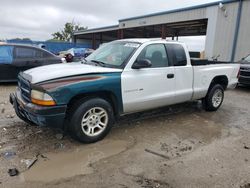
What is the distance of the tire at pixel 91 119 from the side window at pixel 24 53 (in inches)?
239

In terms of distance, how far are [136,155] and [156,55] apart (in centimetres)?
222

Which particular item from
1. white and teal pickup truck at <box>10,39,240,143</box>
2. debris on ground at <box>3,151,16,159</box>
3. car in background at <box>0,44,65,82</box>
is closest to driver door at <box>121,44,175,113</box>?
white and teal pickup truck at <box>10,39,240,143</box>

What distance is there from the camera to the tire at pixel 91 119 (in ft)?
13.4

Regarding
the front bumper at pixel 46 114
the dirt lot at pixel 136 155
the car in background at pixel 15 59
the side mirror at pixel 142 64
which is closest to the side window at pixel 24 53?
the car in background at pixel 15 59

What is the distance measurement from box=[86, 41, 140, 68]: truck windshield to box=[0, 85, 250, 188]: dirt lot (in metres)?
1.36

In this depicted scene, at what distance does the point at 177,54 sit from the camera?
5.59 metres

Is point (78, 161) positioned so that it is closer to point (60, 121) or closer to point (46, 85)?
point (60, 121)

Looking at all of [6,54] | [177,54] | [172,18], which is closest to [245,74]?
[177,54]

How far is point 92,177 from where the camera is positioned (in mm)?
3320

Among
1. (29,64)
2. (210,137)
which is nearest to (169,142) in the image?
(210,137)

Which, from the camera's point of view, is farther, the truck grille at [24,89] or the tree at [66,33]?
the tree at [66,33]

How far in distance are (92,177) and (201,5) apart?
17081mm

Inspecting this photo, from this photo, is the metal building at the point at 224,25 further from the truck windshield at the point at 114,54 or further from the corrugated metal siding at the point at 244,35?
the truck windshield at the point at 114,54

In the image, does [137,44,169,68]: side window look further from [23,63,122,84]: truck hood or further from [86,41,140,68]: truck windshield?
[23,63,122,84]: truck hood
